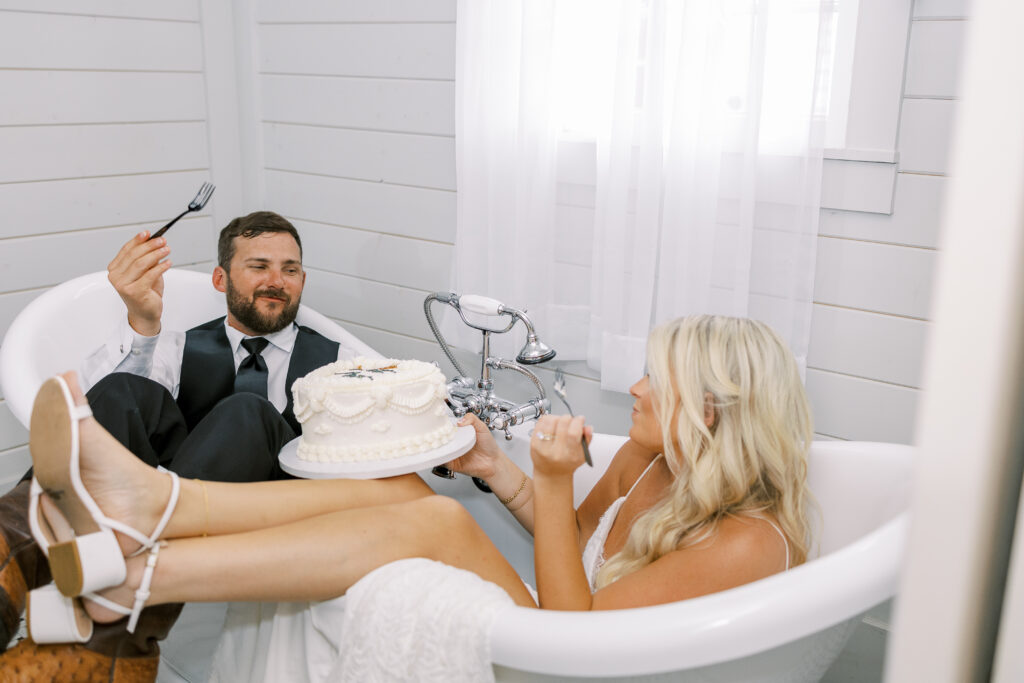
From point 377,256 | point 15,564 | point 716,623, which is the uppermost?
point 377,256

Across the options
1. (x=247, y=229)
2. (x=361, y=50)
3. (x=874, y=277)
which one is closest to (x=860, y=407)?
(x=874, y=277)

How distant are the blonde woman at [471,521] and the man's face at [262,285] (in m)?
0.83

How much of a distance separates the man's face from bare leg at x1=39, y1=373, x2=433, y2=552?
0.78m

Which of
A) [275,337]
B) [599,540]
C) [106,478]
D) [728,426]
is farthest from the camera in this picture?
[275,337]

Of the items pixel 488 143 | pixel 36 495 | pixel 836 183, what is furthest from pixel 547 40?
pixel 36 495

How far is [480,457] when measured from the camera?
1.86m

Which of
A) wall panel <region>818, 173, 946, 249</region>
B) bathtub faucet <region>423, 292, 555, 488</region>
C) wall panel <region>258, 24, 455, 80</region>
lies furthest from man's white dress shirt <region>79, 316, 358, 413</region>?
wall panel <region>818, 173, 946, 249</region>

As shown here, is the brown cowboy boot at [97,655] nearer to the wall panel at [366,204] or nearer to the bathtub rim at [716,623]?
the bathtub rim at [716,623]

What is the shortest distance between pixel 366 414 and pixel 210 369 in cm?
75

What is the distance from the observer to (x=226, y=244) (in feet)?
7.71

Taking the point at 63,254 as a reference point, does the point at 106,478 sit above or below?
below

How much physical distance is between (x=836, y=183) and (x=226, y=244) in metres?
1.49

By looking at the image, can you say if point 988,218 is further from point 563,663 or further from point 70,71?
point 70,71

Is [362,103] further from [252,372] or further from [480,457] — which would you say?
[480,457]
